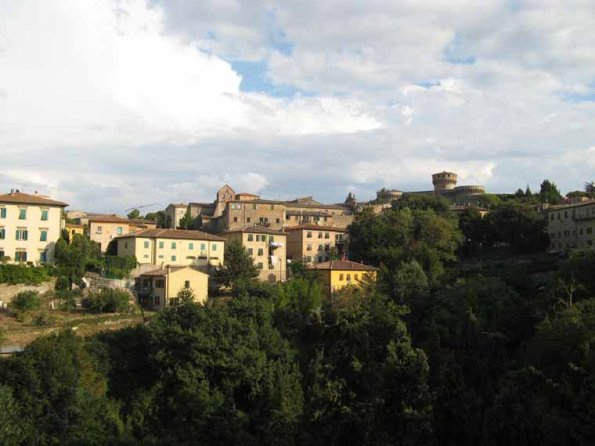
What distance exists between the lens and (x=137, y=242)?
191 ft


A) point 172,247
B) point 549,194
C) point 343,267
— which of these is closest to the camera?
point 343,267

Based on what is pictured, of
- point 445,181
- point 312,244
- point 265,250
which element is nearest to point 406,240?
point 312,244

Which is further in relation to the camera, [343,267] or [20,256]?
[343,267]

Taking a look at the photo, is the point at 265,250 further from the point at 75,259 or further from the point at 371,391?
the point at 371,391

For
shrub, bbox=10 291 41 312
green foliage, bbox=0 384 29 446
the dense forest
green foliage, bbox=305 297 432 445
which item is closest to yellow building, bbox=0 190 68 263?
shrub, bbox=10 291 41 312

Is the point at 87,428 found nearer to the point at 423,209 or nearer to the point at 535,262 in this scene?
Answer: the point at 535,262

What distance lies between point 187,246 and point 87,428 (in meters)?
26.7

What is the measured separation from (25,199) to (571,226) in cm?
5144

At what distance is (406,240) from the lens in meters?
65.1

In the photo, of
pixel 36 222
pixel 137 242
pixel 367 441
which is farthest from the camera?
pixel 137 242

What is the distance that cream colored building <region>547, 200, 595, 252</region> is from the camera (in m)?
65.4

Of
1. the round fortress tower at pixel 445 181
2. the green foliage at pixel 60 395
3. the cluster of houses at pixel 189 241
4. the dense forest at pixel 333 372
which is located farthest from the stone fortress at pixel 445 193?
the green foliage at pixel 60 395

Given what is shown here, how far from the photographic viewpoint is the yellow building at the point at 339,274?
58438mm

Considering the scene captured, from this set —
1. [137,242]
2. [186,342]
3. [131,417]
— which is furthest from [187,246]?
[131,417]
